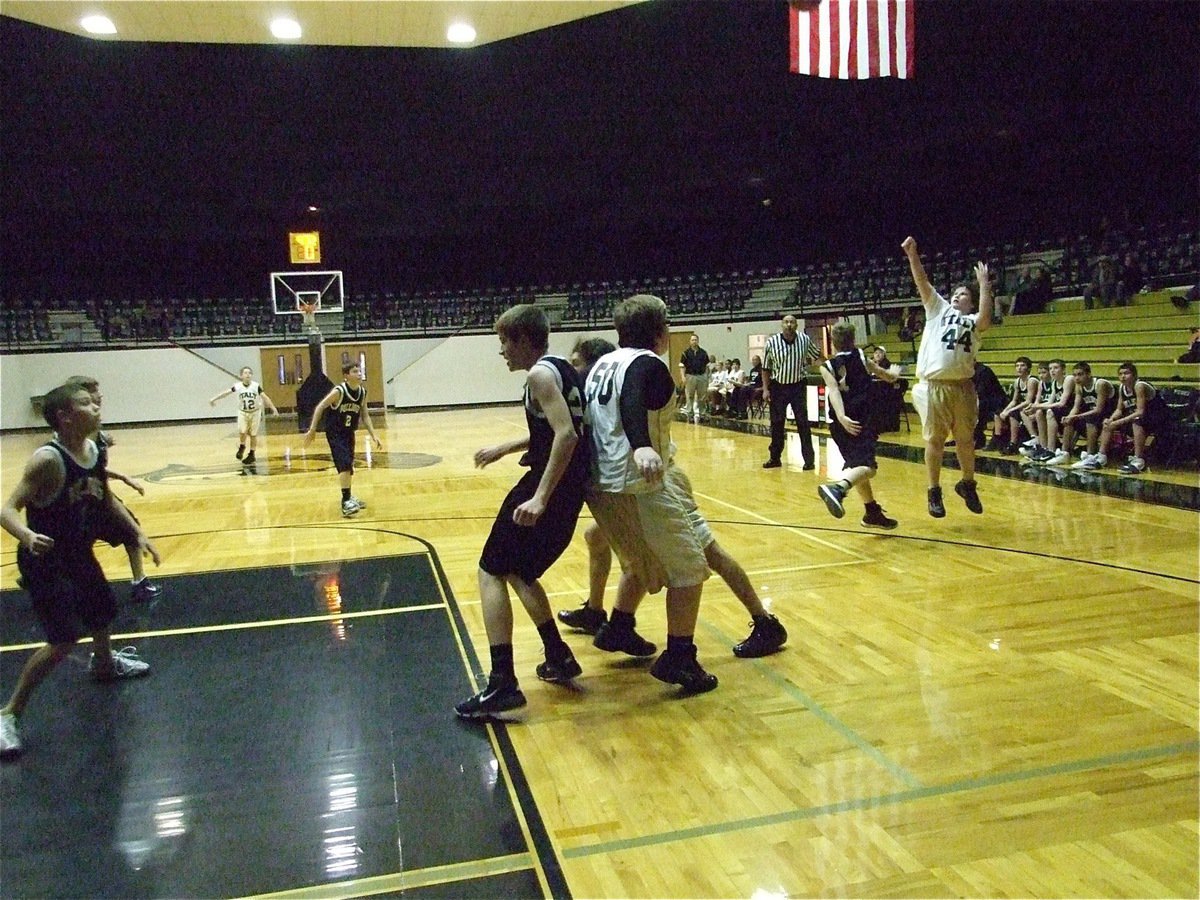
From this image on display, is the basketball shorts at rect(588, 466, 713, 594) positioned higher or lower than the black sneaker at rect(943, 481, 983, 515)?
higher

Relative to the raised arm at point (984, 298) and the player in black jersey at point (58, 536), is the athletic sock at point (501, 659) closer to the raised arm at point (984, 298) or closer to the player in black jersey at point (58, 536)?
the player in black jersey at point (58, 536)

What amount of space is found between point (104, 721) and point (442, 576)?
2487 mm

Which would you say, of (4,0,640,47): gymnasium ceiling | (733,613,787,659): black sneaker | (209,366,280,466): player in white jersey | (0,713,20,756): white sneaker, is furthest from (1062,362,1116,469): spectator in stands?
(209,366,280,466): player in white jersey

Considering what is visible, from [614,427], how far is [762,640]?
1300 millimetres

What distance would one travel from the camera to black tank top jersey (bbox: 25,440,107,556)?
361 centimetres

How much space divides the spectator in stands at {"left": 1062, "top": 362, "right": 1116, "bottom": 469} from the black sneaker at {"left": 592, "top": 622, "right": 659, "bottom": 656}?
7.24 meters

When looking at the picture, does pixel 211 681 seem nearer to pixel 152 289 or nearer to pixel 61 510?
pixel 61 510

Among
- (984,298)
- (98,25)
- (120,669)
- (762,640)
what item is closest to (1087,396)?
(984,298)

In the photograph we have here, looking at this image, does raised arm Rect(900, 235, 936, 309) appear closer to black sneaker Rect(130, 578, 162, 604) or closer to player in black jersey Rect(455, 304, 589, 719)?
player in black jersey Rect(455, 304, 589, 719)

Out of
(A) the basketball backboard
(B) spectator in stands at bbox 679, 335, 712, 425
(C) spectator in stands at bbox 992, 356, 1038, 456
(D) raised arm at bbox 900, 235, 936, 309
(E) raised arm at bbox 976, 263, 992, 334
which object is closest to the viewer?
(D) raised arm at bbox 900, 235, 936, 309

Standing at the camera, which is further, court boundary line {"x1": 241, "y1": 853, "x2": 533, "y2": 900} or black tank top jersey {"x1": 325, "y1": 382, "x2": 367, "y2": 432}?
black tank top jersey {"x1": 325, "y1": 382, "x2": 367, "y2": 432}

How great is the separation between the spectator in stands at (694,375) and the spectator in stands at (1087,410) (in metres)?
8.64

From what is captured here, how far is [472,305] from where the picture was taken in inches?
1116

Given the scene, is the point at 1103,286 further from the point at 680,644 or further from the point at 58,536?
the point at 58,536
